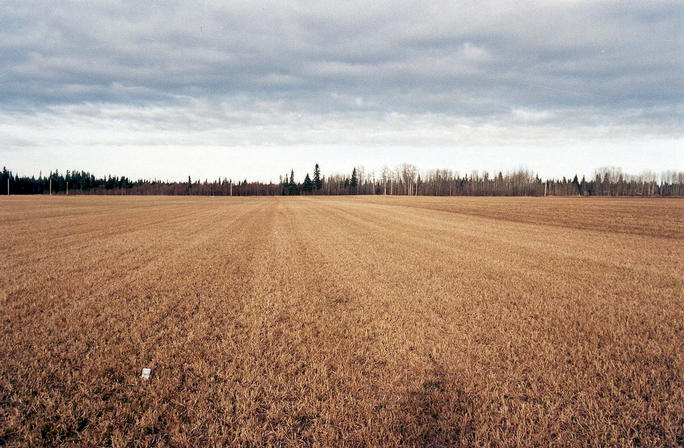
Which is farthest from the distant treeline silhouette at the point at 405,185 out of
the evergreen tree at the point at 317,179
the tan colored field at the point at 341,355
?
the tan colored field at the point at 341,355

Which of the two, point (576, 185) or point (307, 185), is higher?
point (576, 185)

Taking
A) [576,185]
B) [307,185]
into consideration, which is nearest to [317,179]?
[307,185]

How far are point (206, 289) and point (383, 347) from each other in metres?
4.84

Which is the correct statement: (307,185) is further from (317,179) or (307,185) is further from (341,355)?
(341,355)

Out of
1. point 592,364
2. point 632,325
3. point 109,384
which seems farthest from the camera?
point 632,325

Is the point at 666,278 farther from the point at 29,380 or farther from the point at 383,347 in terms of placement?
the point at 29,380

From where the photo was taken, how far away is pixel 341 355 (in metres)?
4.72

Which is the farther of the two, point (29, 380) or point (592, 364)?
point (592, 364)

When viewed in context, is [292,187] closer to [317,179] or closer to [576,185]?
[317,179]

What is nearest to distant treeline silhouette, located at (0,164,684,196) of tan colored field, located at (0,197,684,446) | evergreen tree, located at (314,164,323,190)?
evergreen tree, located at (314,164,323,190)

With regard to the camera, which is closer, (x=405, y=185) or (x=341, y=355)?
(x=341, y=355)

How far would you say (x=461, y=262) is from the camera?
444 inches

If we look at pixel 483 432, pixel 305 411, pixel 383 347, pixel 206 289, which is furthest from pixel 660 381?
pixel 206 289

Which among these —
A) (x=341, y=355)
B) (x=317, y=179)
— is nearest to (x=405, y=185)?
(x=317, y=179)
